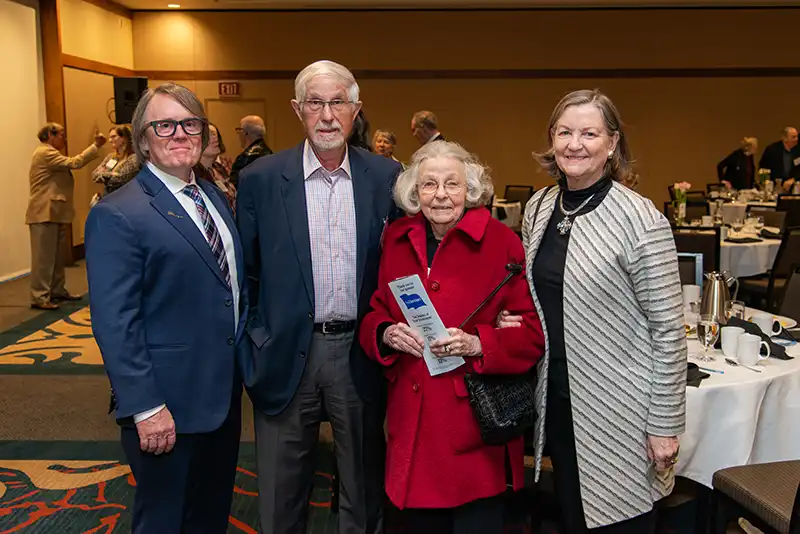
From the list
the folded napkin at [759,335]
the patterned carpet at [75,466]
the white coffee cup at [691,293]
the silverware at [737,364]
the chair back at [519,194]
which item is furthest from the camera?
the chair back at [519,194]

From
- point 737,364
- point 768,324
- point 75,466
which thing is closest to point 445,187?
point 737,364

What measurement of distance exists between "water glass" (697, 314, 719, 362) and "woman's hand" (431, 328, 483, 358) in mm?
1130

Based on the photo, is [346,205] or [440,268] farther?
[346,205]

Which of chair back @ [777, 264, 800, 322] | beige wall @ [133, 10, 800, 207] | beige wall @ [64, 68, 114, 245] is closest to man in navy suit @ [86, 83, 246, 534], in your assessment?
chair back @ [777, 264, 800, 322]

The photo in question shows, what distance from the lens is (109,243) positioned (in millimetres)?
1973

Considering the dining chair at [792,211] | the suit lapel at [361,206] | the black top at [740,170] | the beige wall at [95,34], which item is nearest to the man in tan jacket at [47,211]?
the beige wall at [95,34]

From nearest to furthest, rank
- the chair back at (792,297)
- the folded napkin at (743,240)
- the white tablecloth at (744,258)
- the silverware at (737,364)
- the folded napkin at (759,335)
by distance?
1. the silverware at (737,364)
2. the folded napkin at (759,335)
3. the chair back at (792,297)
4. the white tablecloth at (744,258)
5. the folded napkin at (743,240)

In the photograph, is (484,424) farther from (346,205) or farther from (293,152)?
(293,152)

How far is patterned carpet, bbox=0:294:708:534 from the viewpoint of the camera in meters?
3.18

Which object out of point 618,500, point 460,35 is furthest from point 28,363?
point 460,35

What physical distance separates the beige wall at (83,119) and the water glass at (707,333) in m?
9.16

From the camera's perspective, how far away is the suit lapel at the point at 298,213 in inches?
90.8

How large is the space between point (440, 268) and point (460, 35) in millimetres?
10964

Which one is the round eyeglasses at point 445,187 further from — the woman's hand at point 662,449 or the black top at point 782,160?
the black top at point 782,160
